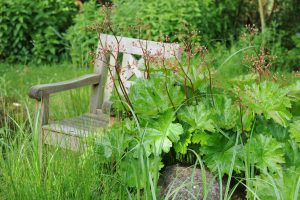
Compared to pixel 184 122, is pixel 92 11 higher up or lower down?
higher up

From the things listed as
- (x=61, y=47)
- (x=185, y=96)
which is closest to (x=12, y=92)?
(x=61, y=47)

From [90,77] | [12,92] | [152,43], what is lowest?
[12,92]

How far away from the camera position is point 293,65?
751 centimetres

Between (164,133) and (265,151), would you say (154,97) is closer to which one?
(164,133)

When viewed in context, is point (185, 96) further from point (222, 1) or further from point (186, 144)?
point (222, 1)

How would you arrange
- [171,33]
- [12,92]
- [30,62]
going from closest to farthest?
[12,92] → [171,33] → [30,62]

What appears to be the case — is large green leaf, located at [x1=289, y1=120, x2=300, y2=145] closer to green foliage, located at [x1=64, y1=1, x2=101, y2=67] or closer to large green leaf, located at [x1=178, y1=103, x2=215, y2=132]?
large green leaf, located at [x1=178, y1=103, x2=215, y2=132]

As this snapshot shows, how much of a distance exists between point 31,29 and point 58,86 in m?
4.72

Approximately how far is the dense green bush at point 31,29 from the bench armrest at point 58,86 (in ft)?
12.3

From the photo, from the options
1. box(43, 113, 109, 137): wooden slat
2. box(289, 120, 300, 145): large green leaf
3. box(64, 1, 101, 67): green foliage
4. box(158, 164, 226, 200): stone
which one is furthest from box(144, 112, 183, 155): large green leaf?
box(64, 1, 101, 67): green foliage

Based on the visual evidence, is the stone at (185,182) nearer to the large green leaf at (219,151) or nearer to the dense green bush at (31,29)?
→ the large green leaf at (219,151)

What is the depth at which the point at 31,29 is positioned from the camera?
27.3 ft

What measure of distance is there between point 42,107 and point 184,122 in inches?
43.4

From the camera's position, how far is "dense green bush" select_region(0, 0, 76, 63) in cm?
796
